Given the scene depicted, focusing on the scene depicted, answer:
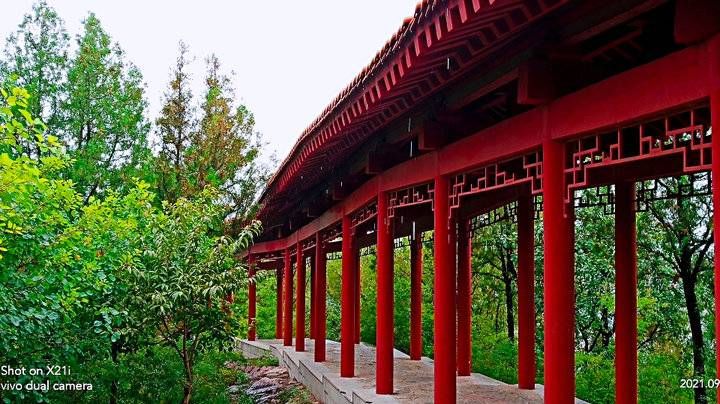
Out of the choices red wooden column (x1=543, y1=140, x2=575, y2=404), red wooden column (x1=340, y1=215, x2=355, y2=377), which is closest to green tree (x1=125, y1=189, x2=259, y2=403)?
red wooden column (x1=340, y1=215, x2=355, y2=377)

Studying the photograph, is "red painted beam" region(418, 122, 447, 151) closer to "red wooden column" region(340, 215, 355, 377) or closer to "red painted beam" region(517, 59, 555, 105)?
"red painted beam" region(517, 59, 555, 105)

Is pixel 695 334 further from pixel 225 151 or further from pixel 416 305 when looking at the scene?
pixel 225 151

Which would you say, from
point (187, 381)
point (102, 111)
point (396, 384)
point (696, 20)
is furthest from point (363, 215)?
point (102, 111)

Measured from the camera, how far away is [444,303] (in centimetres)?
758

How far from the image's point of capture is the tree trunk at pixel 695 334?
1112 centimetres

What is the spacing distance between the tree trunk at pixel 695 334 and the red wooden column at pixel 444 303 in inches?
203

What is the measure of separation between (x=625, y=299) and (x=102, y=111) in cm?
1424

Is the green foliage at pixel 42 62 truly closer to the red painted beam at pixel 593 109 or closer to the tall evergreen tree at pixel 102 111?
the tall evergreen tree at pixel 102 111

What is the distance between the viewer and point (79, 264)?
797 cm

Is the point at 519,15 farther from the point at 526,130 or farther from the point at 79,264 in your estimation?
the point at 79,264

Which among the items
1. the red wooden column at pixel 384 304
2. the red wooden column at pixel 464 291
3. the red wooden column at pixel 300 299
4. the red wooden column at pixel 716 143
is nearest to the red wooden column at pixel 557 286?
the red wooden column at pixel 716 143

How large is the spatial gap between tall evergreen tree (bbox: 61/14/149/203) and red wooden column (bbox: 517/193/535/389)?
10.7 meters

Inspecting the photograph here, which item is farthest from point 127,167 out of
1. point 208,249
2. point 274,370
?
point 208,249

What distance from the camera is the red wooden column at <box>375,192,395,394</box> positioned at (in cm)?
944
